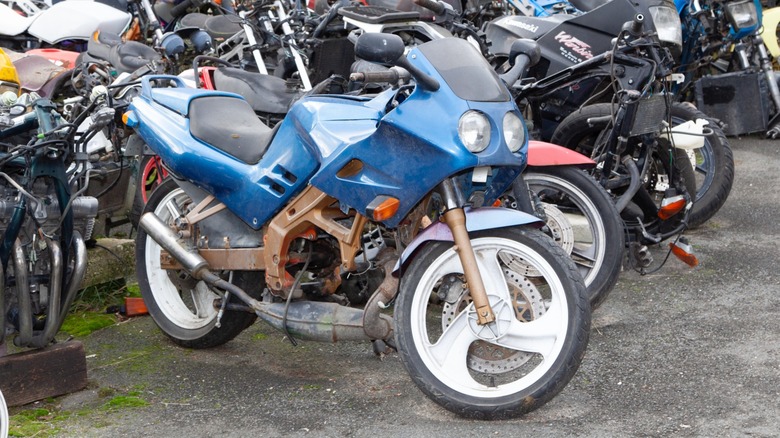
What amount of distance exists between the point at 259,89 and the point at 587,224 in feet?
8.41

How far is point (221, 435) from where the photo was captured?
443cm

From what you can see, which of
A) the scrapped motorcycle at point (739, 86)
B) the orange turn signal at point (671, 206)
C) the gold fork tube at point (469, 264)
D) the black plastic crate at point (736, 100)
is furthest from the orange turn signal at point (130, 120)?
the black plastic crate at point (736, 100)

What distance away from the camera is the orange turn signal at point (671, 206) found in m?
6.16

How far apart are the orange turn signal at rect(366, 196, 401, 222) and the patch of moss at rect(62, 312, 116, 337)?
2.30m

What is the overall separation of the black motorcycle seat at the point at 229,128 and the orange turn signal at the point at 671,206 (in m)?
2.39

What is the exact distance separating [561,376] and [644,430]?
39 cm

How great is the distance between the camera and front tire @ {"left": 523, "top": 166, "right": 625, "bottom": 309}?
5562 mm

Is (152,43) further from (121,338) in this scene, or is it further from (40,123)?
(40,123)

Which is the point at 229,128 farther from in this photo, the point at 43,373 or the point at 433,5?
the point at 433,5

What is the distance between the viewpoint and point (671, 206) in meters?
6.17

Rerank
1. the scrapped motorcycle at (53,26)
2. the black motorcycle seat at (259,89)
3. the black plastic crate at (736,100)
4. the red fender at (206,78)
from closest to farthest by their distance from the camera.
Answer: the black motorcycle seat at (259,89), the red fender at (206,78), the scrapped motorcycle at (53,26), the black plastic crate at (736,100)

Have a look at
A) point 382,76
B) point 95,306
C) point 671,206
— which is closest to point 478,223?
point 382,76

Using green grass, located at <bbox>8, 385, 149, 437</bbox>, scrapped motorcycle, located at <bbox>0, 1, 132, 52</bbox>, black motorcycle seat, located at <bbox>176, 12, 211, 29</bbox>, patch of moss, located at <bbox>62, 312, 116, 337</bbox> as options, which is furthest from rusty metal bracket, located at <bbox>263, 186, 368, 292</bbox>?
scrapped motorcycle, located at <bbox>0, 1, 132, 52</bbox>

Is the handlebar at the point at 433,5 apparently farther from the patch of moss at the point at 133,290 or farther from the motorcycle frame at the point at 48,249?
the motorcycle frame at the point at 48,249
